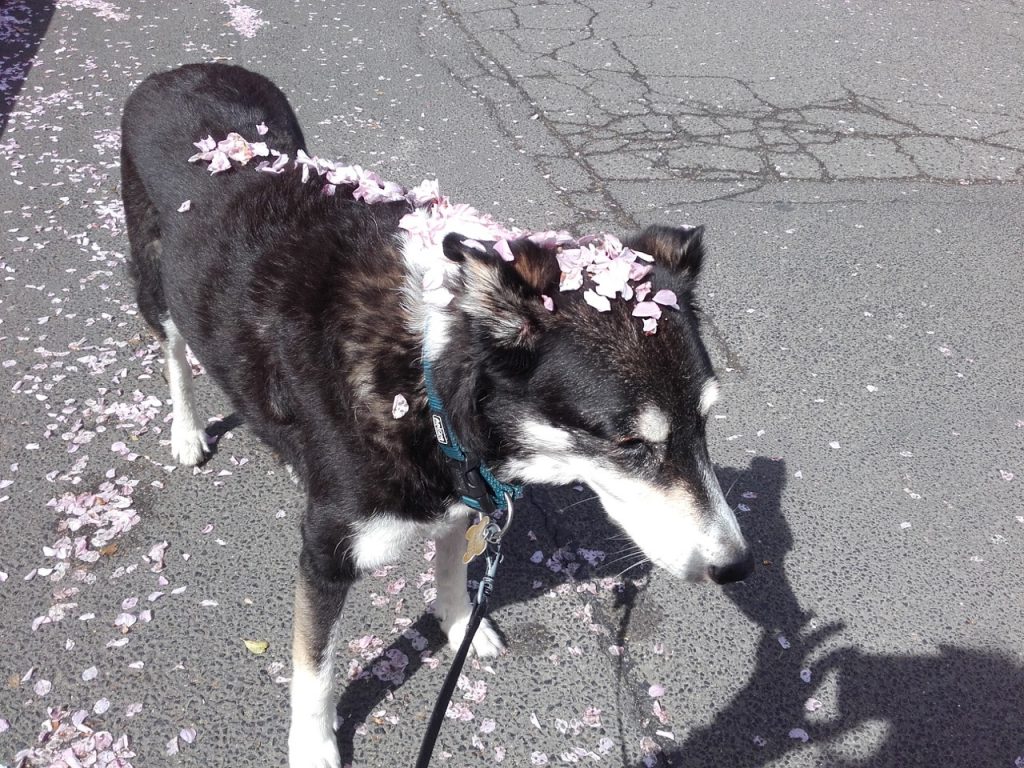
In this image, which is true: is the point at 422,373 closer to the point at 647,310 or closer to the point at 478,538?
the point at 478,538

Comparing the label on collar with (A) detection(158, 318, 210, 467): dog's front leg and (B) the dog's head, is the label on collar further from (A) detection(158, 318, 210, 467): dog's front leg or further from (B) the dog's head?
(A) detection(158, 318, 210, 467): dog's front leg

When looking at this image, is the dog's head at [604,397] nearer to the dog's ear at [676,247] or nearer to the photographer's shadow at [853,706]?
the dog's ear at [676,247]

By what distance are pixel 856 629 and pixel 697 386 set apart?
59.2 inches

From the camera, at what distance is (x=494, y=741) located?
8.46 ft

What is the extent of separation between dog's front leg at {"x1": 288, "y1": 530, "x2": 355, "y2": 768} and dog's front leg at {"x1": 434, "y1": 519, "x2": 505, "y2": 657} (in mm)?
481

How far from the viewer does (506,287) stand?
77.3 inches

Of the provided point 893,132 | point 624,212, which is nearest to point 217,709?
point 624,212

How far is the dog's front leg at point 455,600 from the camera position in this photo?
279 centimetres

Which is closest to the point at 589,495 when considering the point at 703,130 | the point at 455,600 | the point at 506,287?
the point at 455,600

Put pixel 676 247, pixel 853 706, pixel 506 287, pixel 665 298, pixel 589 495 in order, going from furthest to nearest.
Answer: pixel 589 495
pixel 853 706
pixel 676 247
pixel 665 298
pixel 506 287

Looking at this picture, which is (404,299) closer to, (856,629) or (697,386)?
(697,386)

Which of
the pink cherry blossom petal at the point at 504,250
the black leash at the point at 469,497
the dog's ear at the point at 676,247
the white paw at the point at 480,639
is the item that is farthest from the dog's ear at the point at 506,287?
the white paw at the point at 480,639

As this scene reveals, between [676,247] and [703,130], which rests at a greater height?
[676,247]

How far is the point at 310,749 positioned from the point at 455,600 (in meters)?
0.69
